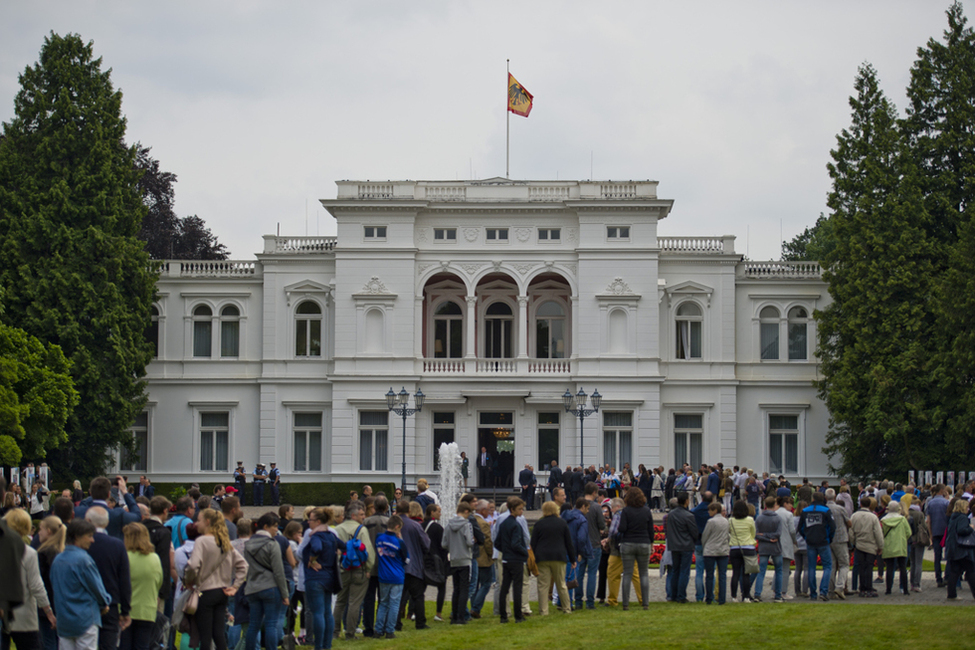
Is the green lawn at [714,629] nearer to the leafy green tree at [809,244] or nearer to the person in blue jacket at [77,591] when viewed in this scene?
the person in blue jacket at [77,591]

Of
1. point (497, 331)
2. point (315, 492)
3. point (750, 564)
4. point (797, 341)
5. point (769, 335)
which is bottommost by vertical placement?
point (315, 492)

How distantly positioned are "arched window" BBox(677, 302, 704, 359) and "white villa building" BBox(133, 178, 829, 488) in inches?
2.6

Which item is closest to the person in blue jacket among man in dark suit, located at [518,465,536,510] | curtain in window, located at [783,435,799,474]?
man in dark suit, located at [518,465,536,510]

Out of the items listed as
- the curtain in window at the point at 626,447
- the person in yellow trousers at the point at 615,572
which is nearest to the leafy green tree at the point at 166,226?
the curtain in window at the point at 626,447

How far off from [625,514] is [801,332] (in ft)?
92.1

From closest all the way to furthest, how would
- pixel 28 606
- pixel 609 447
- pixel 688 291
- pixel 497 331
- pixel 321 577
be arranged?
pixel 28 606
pixel 321 577
pixel 609 447
pixel 688 291
pixel 497 331

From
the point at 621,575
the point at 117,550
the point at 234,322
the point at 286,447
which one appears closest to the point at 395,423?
the point at 286,447

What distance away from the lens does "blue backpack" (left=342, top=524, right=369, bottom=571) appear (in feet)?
47.4

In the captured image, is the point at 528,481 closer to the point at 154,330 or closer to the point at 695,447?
the point at 695,447

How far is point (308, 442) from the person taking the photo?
1681 inches

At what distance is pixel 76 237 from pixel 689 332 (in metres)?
22.4

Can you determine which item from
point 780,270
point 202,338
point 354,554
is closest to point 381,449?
point 202,338

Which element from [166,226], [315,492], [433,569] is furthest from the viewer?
[166,226]

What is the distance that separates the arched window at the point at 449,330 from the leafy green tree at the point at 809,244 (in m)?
22.6
